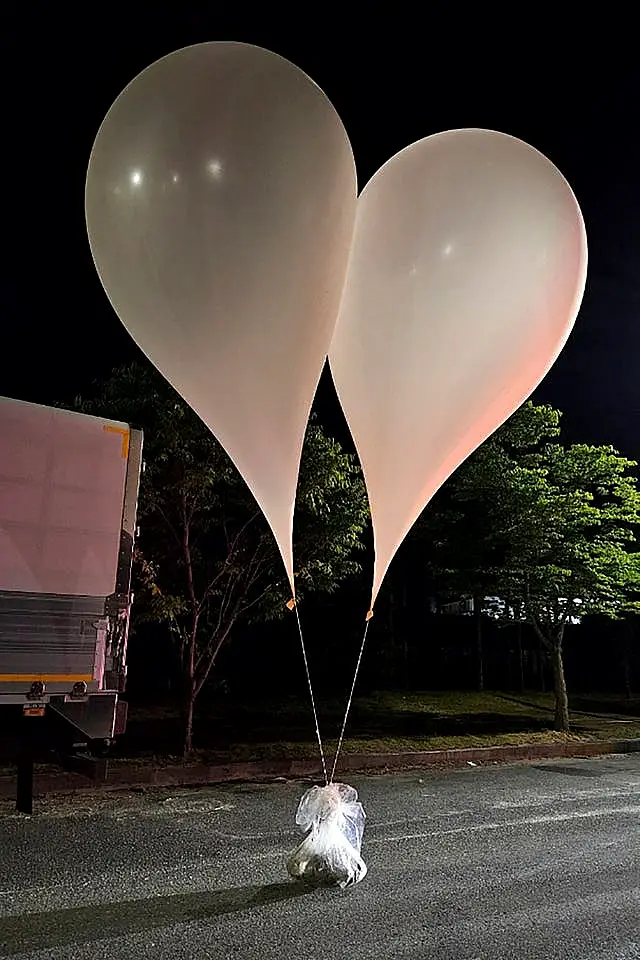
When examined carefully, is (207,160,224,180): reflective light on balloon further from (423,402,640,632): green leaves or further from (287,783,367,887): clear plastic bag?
(423,402,640,632): green leaves

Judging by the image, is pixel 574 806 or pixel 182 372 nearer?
pixel 182 372

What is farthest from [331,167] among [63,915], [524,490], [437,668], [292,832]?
[437,668]

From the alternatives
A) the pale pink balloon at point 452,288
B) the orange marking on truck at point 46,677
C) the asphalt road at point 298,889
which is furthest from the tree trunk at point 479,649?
the pale pink balloon at point 452,288

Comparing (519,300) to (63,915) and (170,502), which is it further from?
(170,502)

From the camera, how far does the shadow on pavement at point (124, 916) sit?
3861 mm

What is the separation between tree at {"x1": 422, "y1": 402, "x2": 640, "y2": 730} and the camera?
546 inches

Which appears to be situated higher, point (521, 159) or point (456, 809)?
point (521, 159)

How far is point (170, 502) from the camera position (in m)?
10.2

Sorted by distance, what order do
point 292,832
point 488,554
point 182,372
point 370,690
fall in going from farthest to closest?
point 370,690, point 488,554, point 292,832, point 182,372

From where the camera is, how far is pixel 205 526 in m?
10.9

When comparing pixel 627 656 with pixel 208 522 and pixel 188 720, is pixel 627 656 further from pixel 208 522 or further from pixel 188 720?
pixel 188 720

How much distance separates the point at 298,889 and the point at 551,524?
34.1ft

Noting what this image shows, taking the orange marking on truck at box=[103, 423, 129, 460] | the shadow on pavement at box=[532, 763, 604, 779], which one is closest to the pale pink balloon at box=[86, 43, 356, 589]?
the orange marking on truck at box=[103, 423, 129, 460]

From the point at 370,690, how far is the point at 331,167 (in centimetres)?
1656
